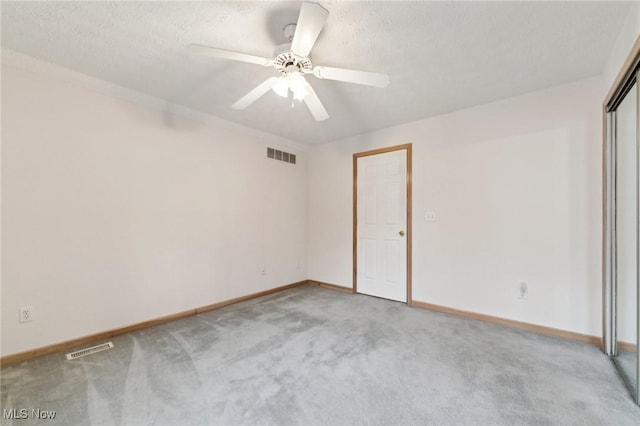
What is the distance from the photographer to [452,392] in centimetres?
169

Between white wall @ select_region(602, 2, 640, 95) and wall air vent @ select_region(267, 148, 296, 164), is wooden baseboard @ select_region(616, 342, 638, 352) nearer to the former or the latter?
white wall @ select_region(602, 2, 640, 95)

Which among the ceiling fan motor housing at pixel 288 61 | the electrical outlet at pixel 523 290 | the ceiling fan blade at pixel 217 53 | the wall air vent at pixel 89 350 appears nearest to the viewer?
the ceiling fan blade at pixel 217 53

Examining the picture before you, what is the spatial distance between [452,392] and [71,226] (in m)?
3.19

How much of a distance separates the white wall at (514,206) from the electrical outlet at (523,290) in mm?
32

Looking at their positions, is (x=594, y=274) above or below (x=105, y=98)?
below

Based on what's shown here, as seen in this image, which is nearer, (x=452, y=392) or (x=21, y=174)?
(x=452, y=392)

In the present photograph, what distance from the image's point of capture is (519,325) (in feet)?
8.81

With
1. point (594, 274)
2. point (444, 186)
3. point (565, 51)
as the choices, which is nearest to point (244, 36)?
point (565, 51)

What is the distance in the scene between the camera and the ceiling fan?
1434mm

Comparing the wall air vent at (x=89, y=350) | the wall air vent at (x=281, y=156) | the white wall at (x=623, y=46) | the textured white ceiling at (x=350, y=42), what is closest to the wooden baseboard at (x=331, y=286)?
the wall air vent at (x=281, y=156)

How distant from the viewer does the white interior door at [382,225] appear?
3557mm

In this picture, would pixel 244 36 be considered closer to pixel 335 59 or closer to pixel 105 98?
pixel 335 59

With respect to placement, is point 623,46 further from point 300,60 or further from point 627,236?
point 300,60

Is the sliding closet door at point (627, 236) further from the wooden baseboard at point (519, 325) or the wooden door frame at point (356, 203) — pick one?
the wooden door frame at point (356, 203)
